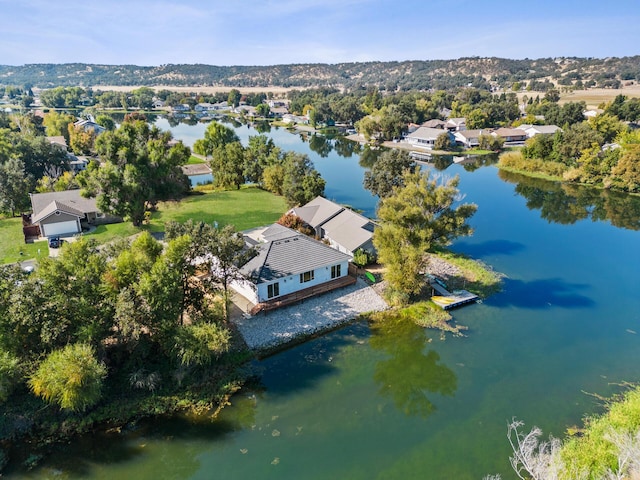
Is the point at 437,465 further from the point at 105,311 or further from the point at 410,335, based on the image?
the point at 105,311

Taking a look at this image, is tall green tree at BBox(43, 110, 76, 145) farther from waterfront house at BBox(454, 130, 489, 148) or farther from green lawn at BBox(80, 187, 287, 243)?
waterfront house at BBox(454, 130, 489, 148)

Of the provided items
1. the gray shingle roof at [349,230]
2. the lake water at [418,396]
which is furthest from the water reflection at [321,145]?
the lake water at [418,396]

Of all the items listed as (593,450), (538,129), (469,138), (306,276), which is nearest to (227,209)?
(306,276)

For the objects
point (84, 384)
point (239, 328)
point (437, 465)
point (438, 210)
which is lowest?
point (437, 465)

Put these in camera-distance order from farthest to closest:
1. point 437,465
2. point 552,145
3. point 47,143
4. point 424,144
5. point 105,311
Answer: point 424,144 < point 552,145 < point 47,143 < point 105,311 < point 437,465

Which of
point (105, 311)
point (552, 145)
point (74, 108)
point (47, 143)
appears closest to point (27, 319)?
point (105, 311)

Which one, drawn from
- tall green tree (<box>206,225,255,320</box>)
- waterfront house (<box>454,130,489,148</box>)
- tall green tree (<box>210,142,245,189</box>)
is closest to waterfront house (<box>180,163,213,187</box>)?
tall green tree (<box>210,142,245,189</box>)
